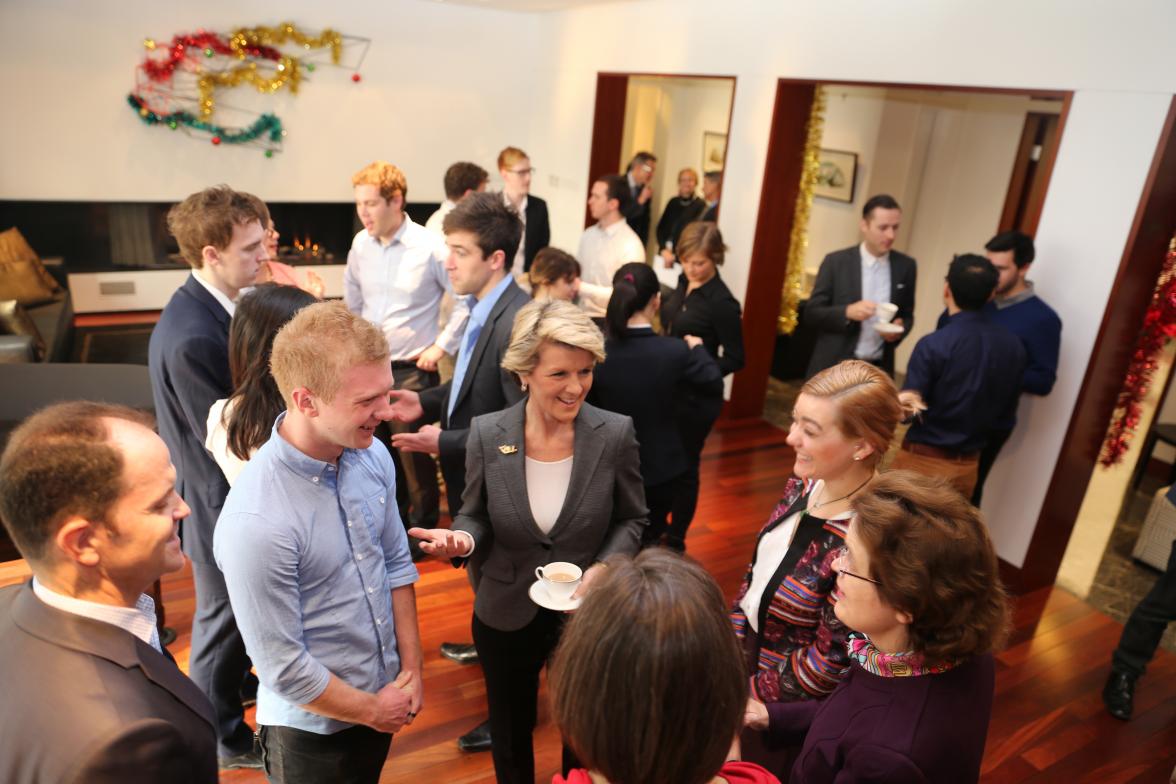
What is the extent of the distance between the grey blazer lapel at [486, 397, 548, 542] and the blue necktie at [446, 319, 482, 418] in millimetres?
861

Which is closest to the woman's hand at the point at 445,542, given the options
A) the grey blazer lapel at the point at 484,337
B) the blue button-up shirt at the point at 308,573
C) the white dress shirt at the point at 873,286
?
the blue button-up shirt at the point at 308,573

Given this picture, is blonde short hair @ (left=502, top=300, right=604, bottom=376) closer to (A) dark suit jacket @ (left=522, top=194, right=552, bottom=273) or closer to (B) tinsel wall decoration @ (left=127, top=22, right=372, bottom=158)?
(A) dark suit jacket @ (left=522, top=194, right=552, bottom=273)

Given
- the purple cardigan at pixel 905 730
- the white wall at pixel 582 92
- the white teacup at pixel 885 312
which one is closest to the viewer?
the purple cardigan at pixel 905 730

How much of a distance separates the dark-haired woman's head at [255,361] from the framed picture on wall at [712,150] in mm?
7761

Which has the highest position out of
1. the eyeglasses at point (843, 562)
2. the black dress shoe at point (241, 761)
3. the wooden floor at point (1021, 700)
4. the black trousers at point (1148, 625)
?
the eyeglasses at point (843, 562)

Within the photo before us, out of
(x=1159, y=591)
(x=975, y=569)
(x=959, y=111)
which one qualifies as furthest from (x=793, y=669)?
(x=959, y=111)

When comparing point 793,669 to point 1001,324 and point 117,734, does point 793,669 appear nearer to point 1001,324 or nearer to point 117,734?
point 117,734

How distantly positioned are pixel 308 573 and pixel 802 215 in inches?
198

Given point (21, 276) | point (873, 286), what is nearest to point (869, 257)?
point (873, 286)

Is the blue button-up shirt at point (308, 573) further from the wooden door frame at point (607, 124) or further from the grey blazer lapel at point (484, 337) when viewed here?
the wooden door frame at point (607, 124)

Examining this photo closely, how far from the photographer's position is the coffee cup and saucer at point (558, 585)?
1.93m

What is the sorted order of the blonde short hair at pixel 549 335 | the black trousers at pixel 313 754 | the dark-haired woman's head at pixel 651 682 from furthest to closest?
the blonde short hair at pixel 549 335, the black trousers at pixel 313 754, the dark-haired woman's head at pixel 651 682

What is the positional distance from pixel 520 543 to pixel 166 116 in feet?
22.8

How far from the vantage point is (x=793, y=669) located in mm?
1913
